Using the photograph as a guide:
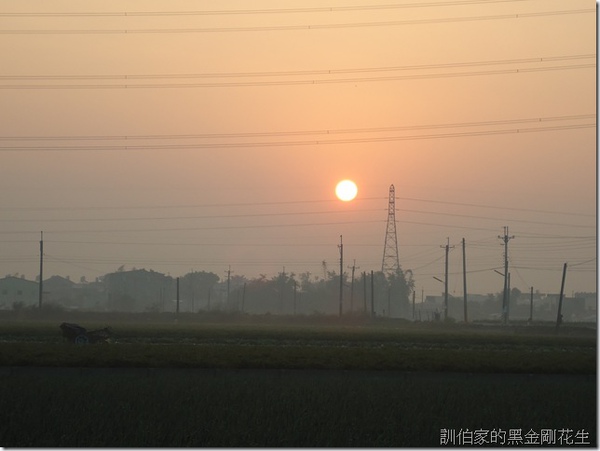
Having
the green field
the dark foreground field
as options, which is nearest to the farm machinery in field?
the green field

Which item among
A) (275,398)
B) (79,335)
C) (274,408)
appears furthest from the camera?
(79,335)

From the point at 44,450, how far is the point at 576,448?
10862 mm

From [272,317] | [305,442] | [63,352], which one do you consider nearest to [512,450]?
[305,442]

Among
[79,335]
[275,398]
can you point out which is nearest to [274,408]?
[275,398]

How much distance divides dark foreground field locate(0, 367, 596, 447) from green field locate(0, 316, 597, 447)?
0.04 m

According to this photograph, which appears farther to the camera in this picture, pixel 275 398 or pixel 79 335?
pixel 79 335

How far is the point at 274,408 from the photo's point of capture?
22000mm

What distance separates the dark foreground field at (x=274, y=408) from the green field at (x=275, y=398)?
4cm

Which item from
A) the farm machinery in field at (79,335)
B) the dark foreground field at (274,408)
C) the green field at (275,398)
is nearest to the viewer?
the dark foreground field at (274,408)

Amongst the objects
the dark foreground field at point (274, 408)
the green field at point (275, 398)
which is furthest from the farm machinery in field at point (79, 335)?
the dark foreground field at point (274, 408)

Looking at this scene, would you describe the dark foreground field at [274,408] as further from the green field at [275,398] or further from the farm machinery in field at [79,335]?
the farm machinery in field at [79,335]

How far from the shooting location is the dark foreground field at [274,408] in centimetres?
1867

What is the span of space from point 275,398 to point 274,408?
1.67 meters

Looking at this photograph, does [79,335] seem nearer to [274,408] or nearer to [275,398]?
[275,398]
